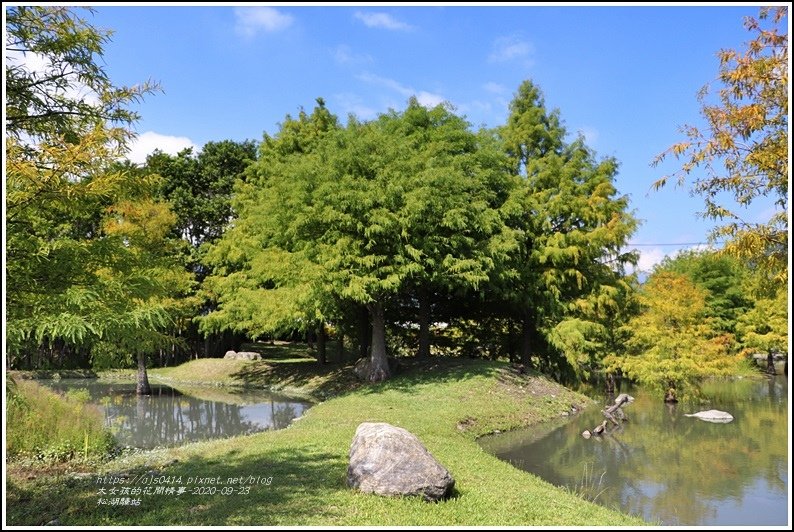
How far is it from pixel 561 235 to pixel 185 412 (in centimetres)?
1544

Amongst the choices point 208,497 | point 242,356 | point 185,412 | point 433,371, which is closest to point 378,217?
point 433,371

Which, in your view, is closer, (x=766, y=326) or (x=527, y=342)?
(x=527, y=342)

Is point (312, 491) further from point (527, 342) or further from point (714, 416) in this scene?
point (527, 342)

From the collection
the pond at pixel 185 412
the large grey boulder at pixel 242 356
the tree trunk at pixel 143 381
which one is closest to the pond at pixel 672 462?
the pond at pixel 185 412

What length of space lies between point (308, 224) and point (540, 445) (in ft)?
34.9

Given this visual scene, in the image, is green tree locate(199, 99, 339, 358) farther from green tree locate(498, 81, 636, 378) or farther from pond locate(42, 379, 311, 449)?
green tree locate(498, 81, 636, 378)

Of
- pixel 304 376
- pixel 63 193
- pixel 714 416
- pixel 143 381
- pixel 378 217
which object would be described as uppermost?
pixel 378 217

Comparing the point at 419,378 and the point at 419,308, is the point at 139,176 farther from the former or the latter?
the point at 419,308

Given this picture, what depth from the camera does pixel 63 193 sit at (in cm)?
577

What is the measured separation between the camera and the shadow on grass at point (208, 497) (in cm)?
636

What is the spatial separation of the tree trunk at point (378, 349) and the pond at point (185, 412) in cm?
277

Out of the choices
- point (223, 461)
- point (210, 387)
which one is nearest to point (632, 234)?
point (223, 461)

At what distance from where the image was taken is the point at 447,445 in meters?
11.6

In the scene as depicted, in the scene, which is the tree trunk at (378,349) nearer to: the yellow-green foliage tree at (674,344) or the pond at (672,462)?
the pond at (672,462)
